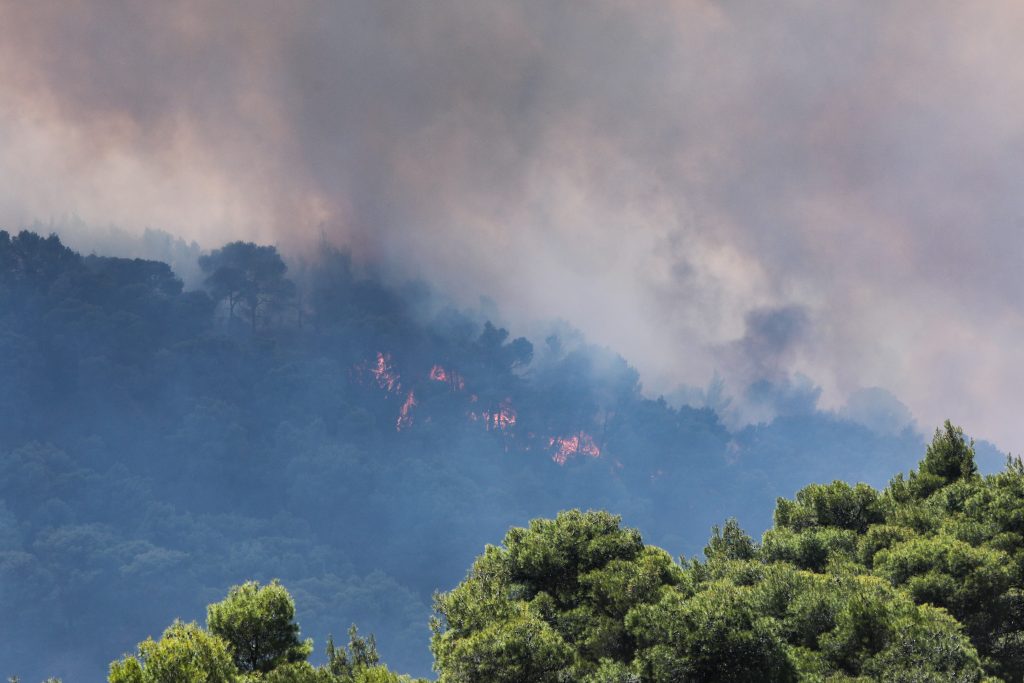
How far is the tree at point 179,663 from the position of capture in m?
31.4

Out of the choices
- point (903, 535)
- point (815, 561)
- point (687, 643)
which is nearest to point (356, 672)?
point (687, 643)

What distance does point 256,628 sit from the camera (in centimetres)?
4703

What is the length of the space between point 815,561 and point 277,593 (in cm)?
4050

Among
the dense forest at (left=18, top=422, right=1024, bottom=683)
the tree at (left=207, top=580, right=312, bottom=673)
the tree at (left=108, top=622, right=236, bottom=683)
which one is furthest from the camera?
the tree at (left=207, top=580, right=312, bottom=673)

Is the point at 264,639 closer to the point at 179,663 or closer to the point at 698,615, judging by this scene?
the point at 179,663

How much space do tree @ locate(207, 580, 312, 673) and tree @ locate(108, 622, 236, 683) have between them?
10110 mm

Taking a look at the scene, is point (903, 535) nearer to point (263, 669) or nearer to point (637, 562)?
point (637, 562)

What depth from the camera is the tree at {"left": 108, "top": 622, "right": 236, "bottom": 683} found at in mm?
31433

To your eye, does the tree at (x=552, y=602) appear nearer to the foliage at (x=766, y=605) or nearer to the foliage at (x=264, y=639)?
the foliage at (x=766, y=605)

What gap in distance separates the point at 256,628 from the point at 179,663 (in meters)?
14.3

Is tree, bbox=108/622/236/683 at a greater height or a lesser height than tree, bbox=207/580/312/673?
lesser

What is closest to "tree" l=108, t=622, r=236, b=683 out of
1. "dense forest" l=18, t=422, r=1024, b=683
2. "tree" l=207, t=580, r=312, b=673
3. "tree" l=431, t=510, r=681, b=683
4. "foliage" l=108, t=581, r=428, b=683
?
"dense forest" l=18, t=422, r=1024, b=683

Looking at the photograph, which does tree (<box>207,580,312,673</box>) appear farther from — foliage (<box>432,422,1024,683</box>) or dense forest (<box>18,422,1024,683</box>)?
foliage (<box>432,422,1024,683</box>)

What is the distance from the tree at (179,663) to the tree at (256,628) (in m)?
10.1
